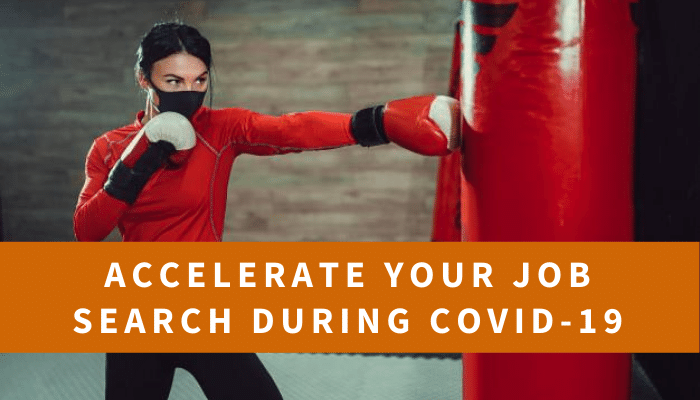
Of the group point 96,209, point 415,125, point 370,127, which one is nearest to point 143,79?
point 96,209

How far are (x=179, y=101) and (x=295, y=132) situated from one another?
0.31 meters

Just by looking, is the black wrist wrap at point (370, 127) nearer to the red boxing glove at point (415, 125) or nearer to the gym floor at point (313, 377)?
the red boxing glove at point (415, 125)

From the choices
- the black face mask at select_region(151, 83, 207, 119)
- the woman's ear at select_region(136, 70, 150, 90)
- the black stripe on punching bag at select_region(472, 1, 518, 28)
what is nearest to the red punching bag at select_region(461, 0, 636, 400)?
the black stripe on punching bag at select_region(472, 1, 518, 28)

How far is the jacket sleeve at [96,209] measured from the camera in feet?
4.55

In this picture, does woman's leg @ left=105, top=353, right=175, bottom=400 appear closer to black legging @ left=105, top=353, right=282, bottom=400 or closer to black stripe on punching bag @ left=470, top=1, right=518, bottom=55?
black legging @ left=105, top=353, right=282, bottom=400

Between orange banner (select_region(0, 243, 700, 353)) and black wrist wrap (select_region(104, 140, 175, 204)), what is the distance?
0.20m

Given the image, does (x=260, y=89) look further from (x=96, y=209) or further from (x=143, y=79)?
(x=96, y=209)

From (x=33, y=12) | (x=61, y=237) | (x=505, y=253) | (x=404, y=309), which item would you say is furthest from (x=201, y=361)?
(x=33, y=12)

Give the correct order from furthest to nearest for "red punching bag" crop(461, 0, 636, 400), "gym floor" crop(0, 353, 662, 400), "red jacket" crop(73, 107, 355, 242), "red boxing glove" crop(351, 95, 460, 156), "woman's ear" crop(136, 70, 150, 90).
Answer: "gym floor" crop(0, 353, 662, 400) → "woman's ear" crop(136, 70, 150, 90) → "red jacket" crop(73, 107, 355, 242) → "red boxing glove" crop(351, 95, 460, 156) → "red punching bag" crop(461, 0, 636, 400)

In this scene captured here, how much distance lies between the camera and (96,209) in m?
1.40

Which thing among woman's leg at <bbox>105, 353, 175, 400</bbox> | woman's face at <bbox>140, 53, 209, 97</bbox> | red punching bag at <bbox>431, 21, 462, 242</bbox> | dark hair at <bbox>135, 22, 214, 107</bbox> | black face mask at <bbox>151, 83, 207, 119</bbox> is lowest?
woman's leg at <bbox>105, 353, 175, 400</bbox>

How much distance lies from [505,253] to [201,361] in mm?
770

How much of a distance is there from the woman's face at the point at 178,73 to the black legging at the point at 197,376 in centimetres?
66

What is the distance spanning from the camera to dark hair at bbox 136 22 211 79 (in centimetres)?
147
